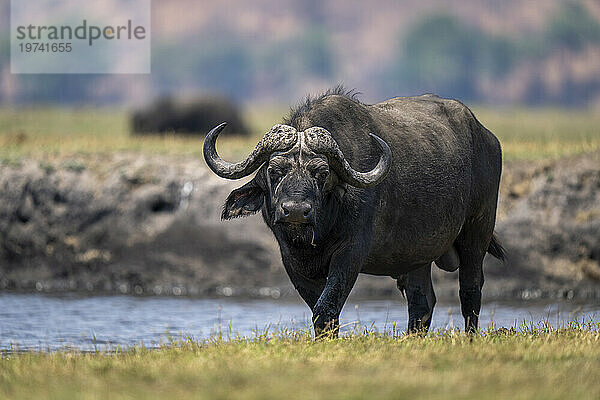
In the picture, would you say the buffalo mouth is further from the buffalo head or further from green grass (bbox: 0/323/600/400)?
green grass (bbox: 0/323/600/400)

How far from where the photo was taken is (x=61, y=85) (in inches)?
7382

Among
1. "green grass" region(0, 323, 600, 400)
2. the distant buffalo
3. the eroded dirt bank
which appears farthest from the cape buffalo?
the distant buffalo

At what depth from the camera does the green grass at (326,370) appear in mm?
6070

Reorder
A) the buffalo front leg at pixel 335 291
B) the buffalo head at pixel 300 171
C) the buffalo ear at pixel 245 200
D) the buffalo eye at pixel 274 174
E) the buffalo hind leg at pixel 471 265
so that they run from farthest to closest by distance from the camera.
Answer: the buffalo hind leg at pixel 471 265, the buffalo ear at pixel 245 200, the buffalo front leg at pixel 335 291, the buffalo eye at pixel 274 174, the buffalo head at pixel 300 171

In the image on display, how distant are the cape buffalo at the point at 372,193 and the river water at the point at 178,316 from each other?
1722 millimetres

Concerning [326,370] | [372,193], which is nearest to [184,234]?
[372,193]

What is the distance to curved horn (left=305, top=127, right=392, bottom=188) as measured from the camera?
8461mm

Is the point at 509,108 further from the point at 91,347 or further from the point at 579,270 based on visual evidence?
the point at 91,347

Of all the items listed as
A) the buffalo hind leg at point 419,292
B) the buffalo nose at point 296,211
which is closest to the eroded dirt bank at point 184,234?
the buffalo hind leg at point 419,292

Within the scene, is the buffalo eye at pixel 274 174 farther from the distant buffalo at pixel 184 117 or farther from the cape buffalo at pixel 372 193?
the distant buffalo at pixel 184 117

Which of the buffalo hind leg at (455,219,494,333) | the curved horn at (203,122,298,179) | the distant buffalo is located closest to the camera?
the curved horn at (203,122,298,179)

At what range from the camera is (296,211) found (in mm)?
7949

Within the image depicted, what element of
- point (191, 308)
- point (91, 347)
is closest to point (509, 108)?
point (191, 308)

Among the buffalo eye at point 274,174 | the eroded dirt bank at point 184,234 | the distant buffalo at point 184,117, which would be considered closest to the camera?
the buffalo eye at point 274,174
